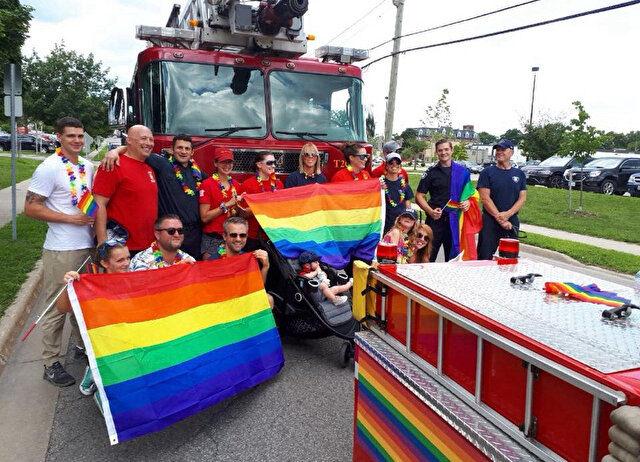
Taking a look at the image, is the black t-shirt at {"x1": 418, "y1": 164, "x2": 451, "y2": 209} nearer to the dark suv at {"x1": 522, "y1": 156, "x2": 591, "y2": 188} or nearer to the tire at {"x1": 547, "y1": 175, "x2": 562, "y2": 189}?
the dark suv at {"x1": 522, "y1": 156, "x2": 591, "y2": 188}

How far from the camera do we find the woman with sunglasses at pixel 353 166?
5.87m

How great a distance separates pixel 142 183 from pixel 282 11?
263 cm

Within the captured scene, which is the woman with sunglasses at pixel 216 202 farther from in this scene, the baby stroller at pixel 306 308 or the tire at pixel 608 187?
the tire at pixel 608 187

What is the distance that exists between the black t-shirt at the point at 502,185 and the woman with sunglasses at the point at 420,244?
105cm

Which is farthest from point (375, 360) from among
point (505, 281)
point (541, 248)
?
point (541, 248)

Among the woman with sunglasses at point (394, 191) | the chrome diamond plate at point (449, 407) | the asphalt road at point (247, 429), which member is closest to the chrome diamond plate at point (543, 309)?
the chrome diamond plate at point (449, 407)

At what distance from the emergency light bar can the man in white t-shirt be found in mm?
3513

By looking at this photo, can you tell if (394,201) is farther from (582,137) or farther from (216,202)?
(582,137)

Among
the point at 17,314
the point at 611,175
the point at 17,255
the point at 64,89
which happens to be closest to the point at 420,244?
the point at 17,314

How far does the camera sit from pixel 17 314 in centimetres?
522

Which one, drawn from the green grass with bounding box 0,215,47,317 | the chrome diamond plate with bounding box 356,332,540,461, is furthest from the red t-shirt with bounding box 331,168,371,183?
the green grass with bounding box 0,215,47,317

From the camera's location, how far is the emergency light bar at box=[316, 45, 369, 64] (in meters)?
6.63

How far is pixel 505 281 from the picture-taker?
2.60m

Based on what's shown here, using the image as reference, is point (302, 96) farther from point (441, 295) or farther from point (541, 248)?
point (541, 248)
